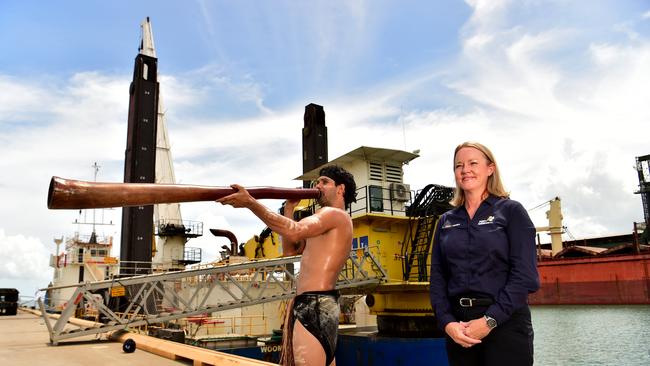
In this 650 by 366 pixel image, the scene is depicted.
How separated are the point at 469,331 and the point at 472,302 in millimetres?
148

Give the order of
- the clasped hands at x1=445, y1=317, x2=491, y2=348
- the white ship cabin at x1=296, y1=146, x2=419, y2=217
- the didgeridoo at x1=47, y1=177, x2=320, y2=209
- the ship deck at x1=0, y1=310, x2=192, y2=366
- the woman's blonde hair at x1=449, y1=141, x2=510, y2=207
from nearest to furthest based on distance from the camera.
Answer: the didgeridoo at x1=47, y1=177, x2=320, y2=209
the clasped hands at x1=445, y1=317, x2=491, y2=348
the woman's blonde hair at x1=449, y1=141, x2=510, y2=207
the ship deck at x1=0, y1=310, x2=192, y2=366
the white ship cabin at x1=296, y1=146, x2=419, y2=217

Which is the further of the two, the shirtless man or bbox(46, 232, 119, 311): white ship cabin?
bbox(46, 232, 119, 311): white ship cabin

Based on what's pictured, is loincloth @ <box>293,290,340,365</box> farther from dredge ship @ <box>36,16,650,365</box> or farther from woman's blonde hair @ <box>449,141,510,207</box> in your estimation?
dredge ship @ <box>36,16,650,365</box>

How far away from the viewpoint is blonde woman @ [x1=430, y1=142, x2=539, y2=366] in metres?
2.27

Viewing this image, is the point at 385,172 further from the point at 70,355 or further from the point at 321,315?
the point at 321,315

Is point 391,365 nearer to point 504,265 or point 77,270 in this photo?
point 504,265

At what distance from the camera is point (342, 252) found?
10.1 feet

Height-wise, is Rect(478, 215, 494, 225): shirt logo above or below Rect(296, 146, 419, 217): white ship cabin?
below

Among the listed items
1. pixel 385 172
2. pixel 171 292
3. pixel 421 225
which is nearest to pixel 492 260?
pixel 171 292

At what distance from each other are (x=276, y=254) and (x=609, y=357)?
15.5m

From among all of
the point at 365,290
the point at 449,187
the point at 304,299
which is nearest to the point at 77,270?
the point at 365,290

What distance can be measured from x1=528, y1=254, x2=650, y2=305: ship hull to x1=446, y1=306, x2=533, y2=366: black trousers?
38.4m

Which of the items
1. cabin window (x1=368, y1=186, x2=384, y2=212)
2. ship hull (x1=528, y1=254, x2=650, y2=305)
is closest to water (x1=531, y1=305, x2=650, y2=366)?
ship hull (x1=528, y1=254, x2=650, y2=305)

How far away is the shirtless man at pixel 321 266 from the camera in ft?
9.38
